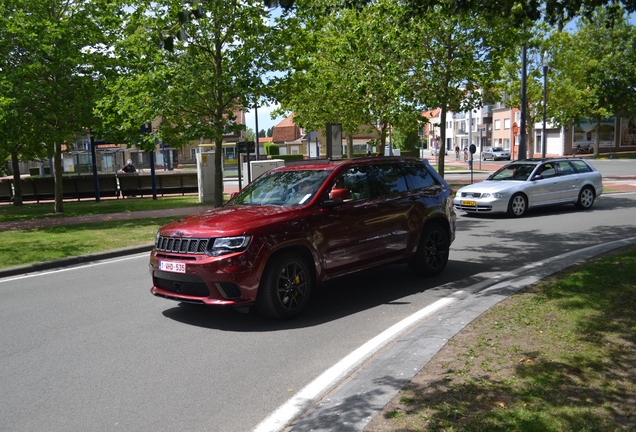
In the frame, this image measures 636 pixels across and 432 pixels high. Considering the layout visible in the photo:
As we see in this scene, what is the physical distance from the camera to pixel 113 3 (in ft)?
59.9

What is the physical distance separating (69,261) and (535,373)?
908cm

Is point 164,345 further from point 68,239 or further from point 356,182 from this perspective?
point 68,239

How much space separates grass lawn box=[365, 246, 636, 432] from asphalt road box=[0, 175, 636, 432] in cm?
107

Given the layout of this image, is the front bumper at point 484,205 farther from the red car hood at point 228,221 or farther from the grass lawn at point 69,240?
the red car hood at point 228,221

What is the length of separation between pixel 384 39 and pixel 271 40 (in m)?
4.01

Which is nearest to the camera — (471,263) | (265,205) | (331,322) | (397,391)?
(397,391)

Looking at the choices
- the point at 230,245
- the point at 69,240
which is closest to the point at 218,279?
the point at 230,245

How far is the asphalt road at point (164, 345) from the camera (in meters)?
4.50

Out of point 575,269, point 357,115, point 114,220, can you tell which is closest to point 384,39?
point 357,115

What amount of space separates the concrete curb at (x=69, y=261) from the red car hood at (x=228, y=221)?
4818 millimetres

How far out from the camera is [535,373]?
4520 millimetres

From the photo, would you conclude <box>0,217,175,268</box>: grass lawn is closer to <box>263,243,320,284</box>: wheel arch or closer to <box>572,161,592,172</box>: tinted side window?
<box>263,243,320,284</box>: wheel arch

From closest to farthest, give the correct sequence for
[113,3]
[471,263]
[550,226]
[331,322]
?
1. [331,322]
2. [471,263]
3. [550,226]
4. [113,3]

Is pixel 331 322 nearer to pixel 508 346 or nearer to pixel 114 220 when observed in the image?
pixel 508 346
